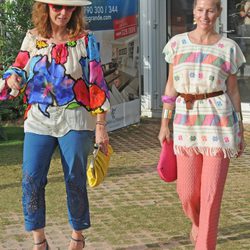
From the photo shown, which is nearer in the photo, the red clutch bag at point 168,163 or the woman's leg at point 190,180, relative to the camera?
the woman's leg at point 190,180

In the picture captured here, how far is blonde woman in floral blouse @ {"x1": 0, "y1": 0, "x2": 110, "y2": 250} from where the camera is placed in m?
4.68

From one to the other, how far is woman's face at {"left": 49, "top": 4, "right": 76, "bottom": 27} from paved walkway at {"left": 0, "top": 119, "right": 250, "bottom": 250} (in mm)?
1748

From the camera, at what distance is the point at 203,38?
4.73 metres

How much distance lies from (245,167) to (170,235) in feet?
8.92

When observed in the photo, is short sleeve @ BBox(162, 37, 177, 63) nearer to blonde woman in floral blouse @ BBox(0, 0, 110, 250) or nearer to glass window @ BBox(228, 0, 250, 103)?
blonde woman in floral blouse @ BBox(0, 0, 110, 250)

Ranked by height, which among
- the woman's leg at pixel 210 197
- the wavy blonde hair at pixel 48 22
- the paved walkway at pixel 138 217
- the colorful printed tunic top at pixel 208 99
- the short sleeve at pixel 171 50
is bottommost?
the paved walkway at pixel 138 217

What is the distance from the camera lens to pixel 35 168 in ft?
15.6

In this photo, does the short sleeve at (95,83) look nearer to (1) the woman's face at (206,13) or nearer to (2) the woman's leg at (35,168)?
(2) the woman's leg at (35,168)

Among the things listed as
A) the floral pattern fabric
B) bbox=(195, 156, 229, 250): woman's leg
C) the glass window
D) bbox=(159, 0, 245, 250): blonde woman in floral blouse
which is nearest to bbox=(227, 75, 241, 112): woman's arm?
bbox=(159, 0, 245, 250): blonde woman in floral blouse

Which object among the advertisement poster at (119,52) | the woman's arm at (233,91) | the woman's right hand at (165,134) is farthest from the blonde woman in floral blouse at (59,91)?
the advertisement poster at (119,52)

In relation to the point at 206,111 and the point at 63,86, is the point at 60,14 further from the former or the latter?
the point at 206,111

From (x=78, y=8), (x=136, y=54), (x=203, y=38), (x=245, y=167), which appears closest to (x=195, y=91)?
(x=203, y=38)

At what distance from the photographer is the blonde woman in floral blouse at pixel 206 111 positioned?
4.66 m

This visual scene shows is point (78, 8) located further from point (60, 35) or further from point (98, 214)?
point (98, 214)
